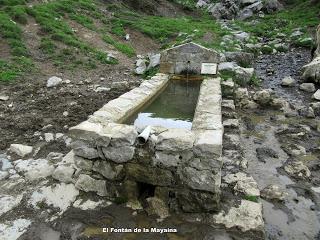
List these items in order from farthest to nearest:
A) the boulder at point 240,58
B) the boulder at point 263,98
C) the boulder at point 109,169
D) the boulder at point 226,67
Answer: the boulder at point 240,58, the boulder at point 226,67, the boulder at point 263,98, the boulder at point 109,169

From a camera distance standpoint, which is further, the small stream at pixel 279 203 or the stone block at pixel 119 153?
the stone block at pixel 119 153

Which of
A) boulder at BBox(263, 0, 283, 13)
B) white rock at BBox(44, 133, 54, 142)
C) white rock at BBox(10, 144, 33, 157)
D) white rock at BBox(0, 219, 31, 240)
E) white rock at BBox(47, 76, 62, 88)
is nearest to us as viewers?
white rock at BBox(0, 219, 31, 240)

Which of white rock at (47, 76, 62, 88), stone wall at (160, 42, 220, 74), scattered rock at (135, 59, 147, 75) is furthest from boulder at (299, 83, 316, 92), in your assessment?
white rock at (47, 76, 62, 88)

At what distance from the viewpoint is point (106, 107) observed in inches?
263

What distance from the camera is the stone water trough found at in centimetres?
511

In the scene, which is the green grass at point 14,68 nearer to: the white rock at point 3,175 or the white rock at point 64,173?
the white rock at point 3,175

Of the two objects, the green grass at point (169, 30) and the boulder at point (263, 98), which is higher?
the green grass at point (169, 30)

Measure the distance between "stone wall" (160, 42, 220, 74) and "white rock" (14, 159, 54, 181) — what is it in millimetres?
5470

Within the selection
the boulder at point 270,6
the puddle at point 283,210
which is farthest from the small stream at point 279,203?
the boulder at point 270,6

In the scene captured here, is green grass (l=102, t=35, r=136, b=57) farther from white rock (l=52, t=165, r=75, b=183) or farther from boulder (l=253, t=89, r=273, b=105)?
white rock (l=52, t=165, r=75, b=183)

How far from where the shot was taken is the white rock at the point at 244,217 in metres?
5.00

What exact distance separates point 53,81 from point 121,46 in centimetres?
603

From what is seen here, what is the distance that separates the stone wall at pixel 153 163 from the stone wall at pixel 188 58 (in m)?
5.25

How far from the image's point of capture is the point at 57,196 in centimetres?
570
